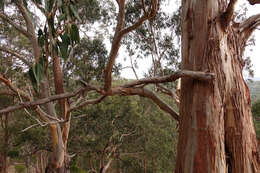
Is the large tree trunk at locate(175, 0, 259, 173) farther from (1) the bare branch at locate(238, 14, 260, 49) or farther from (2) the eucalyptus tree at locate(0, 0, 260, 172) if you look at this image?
(1) the bare branch at locate(238, 14, 260, 49)

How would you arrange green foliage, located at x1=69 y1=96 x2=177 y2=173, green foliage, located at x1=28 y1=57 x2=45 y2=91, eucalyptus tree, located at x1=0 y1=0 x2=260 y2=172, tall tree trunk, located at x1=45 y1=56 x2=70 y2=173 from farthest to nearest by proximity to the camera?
1. green foliage, located at x1=69 y1=96 x2=177 y2=173
2. tall tree trunk, located at x1=45 y1=56 x2=70 y2=173
3. eucalyptus tree, located at x1=0 y1=0 x2=260 y2=172
4. green foliage, located at x1=28 y1=57 x2=45 y2=91

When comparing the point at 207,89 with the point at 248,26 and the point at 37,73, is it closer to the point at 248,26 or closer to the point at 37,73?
the point at 248,26

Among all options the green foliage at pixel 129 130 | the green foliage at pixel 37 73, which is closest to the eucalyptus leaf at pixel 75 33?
the green foliage at pixel 37 73

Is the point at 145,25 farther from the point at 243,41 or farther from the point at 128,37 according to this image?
the point at 243,41

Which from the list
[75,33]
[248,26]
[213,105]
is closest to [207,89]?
[213,105]

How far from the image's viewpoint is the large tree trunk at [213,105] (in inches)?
59.2

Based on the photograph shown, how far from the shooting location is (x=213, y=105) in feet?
5.01

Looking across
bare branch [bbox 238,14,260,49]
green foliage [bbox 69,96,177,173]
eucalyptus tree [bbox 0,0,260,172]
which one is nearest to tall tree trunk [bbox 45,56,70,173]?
green foliage [bbox 69,96,177,173]

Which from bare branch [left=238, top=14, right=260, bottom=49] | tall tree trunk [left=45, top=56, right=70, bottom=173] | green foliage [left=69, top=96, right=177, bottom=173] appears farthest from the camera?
green foliage [left=69, top=96, right=177, bottom=173]

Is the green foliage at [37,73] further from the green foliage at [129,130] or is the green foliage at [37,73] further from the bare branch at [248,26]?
the green foliage at [129,130]

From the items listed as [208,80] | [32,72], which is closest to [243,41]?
[208,80]

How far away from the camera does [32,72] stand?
1.25m

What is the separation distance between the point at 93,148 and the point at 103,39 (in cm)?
451

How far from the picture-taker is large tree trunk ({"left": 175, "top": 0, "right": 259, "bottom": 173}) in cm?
150
